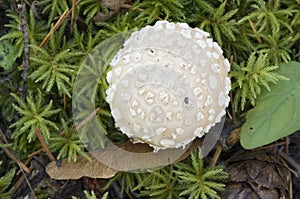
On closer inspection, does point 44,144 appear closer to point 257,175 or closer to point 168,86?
point 168,86

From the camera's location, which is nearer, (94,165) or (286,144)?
(94,165)

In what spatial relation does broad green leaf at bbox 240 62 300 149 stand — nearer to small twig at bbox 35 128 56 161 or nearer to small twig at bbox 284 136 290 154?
small twig at bbox 284 136 290 154

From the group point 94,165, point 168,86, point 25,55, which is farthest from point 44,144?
point 168,86

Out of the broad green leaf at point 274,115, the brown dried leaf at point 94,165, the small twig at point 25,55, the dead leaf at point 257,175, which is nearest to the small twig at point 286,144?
the dead leaf at point 257,175

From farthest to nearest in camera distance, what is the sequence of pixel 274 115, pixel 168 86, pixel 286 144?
1. pixel 286 144
2. pixel 274 115
3. pixel 168 86

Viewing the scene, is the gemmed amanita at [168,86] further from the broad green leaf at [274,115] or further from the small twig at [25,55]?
the small twig at [25,55]

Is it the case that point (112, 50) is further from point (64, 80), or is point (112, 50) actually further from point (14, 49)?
point (14, 49)

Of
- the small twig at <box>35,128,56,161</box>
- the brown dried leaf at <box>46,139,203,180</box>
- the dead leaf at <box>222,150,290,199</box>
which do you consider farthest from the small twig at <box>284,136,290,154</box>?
the small twig at <box>35,128,56,161</box>
